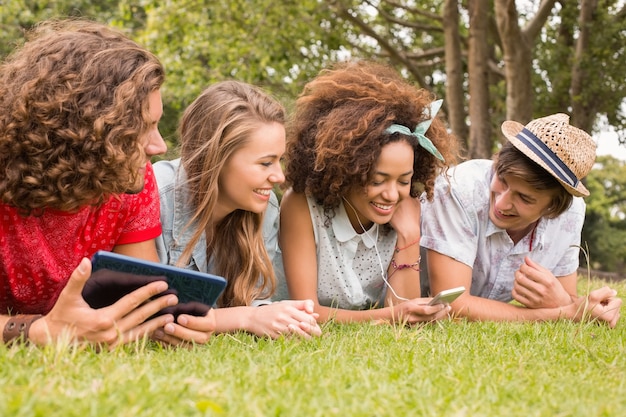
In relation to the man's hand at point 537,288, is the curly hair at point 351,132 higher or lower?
higher

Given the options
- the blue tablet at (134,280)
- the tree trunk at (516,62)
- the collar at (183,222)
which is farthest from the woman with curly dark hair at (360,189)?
the tree trunk at (516,62)

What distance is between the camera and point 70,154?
3.07 m

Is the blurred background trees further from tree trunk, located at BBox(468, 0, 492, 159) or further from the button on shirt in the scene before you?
the button on shirt

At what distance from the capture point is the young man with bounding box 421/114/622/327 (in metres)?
4.49

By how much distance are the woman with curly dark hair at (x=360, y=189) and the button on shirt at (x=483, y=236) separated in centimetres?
15

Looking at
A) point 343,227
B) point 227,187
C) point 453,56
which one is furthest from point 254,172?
point 453,56

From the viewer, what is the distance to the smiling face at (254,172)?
414cm

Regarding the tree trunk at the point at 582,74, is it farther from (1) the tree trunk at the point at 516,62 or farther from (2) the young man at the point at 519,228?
(2) the young man at the point at 519,228

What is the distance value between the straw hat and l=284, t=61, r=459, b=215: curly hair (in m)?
0.50

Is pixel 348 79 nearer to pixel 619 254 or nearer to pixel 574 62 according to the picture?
pixel 574 62

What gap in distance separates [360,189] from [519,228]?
4.00 ft

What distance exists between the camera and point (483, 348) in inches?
133

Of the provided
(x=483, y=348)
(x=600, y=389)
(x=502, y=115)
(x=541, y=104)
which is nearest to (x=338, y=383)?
(x=600, y=389)

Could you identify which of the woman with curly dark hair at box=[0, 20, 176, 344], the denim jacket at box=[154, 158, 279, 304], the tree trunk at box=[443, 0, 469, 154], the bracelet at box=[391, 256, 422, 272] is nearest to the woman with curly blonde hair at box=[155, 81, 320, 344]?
the denim jacket at box=[154, 158, 279, 304]
